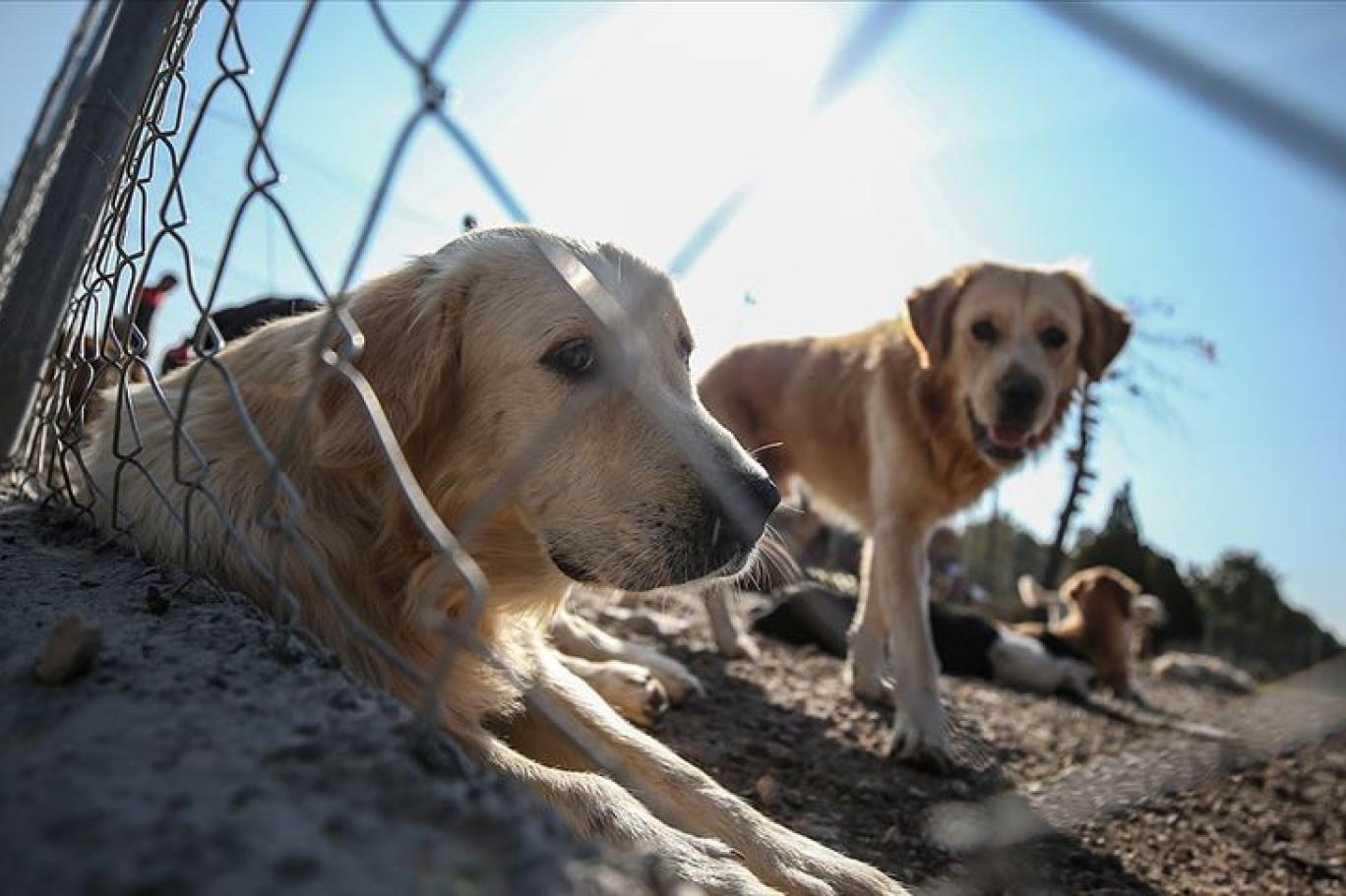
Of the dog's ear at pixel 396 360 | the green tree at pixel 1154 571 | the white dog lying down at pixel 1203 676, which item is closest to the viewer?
the dog's ear at pixel 396 360

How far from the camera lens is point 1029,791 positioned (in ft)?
11.5

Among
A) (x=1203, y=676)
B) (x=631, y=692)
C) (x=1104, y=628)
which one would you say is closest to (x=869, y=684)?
(x=631, y=692)

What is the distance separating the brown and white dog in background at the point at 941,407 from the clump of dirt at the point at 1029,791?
49 cm

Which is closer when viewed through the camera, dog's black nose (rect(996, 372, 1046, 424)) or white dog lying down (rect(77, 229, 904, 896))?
white dog lying down (rect(77, 229, 904, 896))

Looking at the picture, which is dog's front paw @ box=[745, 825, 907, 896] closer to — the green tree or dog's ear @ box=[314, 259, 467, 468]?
dog's ear @ box=[314, 259, 467, 468]

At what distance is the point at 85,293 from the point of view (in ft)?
8.45

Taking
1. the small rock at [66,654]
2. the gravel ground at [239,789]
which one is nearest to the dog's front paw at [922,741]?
the gravel ground at [239,789]

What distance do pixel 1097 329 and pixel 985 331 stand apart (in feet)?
2.39

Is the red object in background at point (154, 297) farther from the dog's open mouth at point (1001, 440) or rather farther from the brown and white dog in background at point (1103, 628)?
the brown and white dog in background at point (1103, 628)

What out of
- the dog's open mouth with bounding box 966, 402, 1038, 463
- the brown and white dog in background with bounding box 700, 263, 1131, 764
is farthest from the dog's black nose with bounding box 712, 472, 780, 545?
the dog's open mouth with bounding box 966, 402, 1038, 463

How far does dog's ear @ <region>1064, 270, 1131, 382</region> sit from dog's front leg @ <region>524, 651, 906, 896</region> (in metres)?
3.79

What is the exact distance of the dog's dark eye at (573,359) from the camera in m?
2.32

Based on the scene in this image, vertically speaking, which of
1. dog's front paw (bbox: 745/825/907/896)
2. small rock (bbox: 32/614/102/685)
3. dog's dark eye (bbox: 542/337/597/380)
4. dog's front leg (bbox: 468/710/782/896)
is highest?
dog's dark eye (bbox: 542/337/597/380)

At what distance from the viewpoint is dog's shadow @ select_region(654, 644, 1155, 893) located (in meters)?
2.53
